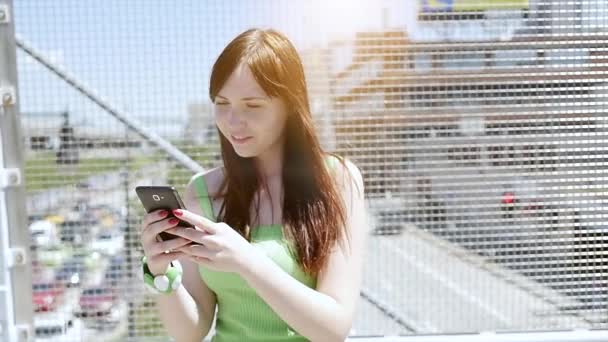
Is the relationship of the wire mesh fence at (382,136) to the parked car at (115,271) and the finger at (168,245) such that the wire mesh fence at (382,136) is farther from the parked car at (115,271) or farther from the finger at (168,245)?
the finger at (168,245)

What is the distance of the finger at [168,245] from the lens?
1069mm

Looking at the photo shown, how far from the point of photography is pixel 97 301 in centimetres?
172

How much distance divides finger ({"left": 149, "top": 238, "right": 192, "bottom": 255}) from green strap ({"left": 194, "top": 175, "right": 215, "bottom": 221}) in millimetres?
195

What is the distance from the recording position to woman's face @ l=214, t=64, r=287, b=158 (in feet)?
3.78

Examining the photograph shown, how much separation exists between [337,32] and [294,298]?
33.6 inches

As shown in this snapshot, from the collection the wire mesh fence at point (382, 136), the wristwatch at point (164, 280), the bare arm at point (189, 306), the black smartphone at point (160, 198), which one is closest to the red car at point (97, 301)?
the wire mesh fence at point (382, 136)

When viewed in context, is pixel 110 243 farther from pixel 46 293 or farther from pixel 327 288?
pixel 327 288

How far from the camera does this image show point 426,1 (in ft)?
5.48

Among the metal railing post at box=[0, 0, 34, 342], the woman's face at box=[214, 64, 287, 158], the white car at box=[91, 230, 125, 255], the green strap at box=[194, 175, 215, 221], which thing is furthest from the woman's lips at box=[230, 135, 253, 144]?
the metal railing post at box=[0, 0, 34, 342]

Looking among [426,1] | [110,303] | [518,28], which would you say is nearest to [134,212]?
[110,303]

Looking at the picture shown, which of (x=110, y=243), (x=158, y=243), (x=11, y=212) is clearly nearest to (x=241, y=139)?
(x=158, y=243)

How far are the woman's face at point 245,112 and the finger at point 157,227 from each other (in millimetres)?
203

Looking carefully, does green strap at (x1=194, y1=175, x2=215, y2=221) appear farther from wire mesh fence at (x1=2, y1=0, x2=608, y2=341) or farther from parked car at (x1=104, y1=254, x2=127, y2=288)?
parked car at (x1=104, y1=254, x2=127, y2=288)

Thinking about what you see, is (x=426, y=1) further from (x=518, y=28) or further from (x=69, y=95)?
(x=69, y=95)
